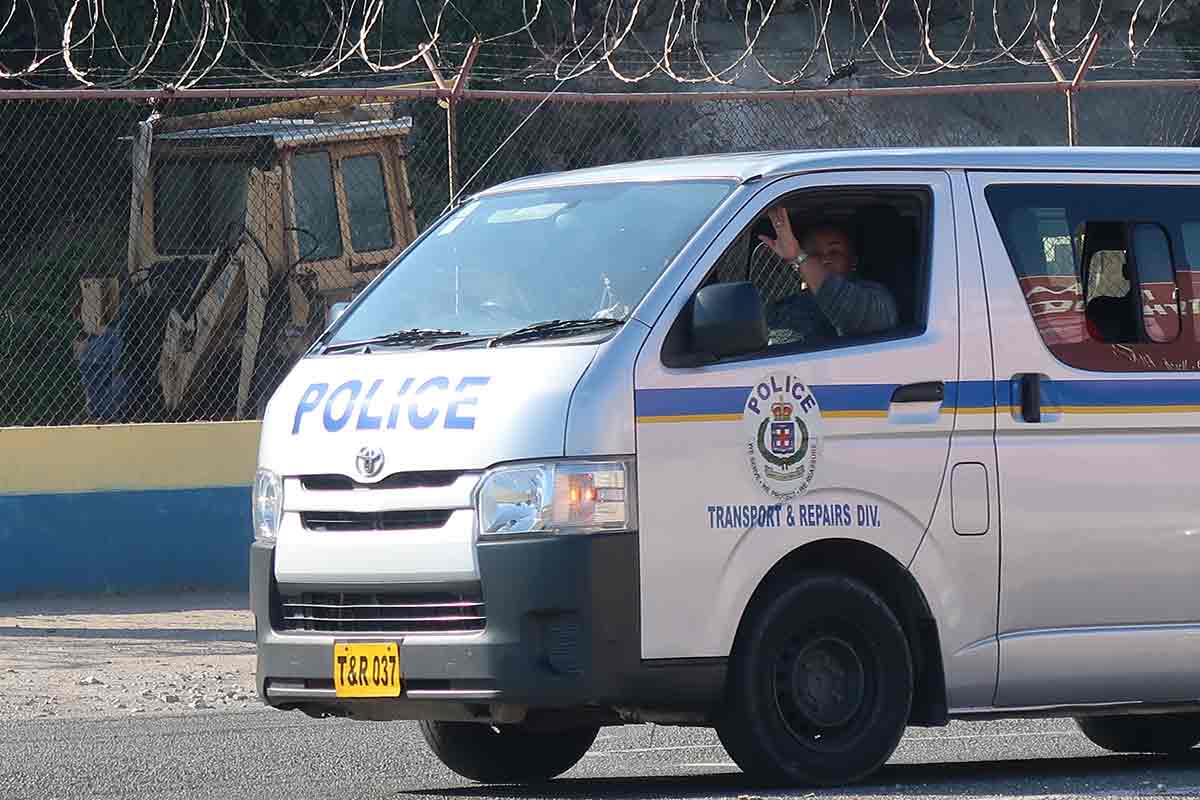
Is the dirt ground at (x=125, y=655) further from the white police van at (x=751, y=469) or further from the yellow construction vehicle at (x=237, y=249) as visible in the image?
the white police van at (x=751, y=469)

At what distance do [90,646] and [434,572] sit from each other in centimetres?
614

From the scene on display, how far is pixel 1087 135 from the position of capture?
26.9m

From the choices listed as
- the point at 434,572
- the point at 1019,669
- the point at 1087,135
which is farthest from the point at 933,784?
the point at 1087,135

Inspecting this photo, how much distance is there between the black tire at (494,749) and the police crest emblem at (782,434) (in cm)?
135

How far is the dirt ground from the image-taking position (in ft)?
36.0

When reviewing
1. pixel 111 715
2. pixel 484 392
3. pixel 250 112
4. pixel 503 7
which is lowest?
pixel 111 715

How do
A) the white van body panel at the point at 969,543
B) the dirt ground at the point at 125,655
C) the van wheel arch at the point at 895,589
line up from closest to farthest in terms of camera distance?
the van wheel arch at the point at 895,589, the white van body panel at the point at 969,543, the dirt ground at the point at 125,655

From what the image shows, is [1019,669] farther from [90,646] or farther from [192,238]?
[192,238]

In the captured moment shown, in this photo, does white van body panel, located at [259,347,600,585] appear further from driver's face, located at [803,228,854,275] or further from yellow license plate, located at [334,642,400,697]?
driver's face, located at [803,228,854,275]

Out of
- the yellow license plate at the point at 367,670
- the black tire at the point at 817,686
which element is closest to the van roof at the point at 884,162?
the black tire at the point at 817,686

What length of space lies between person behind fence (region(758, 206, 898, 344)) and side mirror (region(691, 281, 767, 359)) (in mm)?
331

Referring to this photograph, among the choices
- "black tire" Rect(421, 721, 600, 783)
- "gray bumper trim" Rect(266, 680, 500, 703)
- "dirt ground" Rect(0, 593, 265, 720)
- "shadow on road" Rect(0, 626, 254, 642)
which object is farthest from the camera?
"shadow on road" Rect(0, 626, 254, 642)

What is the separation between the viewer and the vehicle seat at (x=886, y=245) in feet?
25.1

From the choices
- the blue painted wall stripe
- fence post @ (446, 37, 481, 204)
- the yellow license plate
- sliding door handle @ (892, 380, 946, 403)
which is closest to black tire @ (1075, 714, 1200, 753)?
sliding door handle @ (892, 380, 946, 403)
